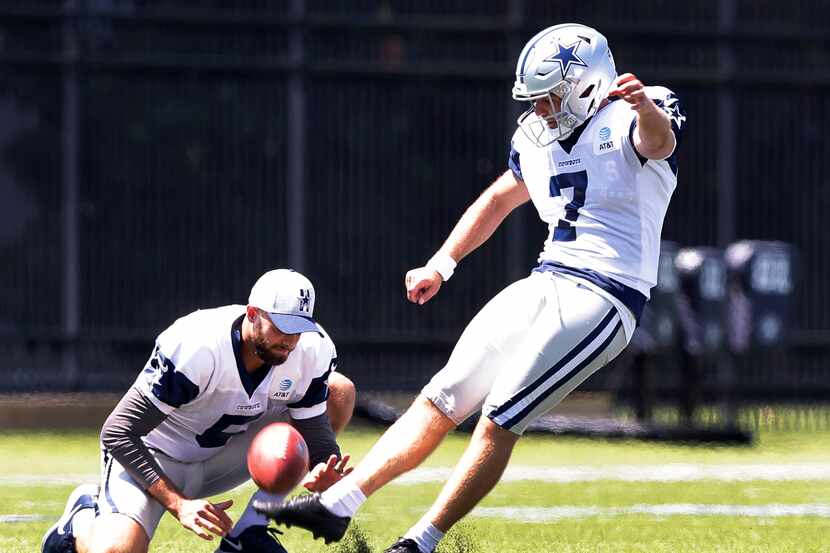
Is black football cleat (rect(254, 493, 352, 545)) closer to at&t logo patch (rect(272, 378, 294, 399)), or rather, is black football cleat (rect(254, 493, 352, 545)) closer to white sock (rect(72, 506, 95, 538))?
at&t logo patch (rect(272, 378, 294, 399))

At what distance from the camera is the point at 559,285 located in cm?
607

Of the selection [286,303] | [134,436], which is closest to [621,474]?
[286,303]

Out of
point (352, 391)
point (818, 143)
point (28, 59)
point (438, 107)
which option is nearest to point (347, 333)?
point (438, 107)

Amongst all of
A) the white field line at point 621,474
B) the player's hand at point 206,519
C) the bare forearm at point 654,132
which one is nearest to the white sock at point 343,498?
the player's hand at point 206,519

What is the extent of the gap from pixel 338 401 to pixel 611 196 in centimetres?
161

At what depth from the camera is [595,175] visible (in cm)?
610

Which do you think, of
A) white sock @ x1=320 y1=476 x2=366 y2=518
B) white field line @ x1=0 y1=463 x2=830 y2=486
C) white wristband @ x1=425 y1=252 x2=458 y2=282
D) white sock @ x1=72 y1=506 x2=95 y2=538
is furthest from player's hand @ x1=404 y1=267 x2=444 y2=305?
white field line @ x1=0 y1=463 x2=830 y2=486

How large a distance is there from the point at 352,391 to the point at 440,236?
7815mm

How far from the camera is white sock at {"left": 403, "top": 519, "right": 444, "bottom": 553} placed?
586cm

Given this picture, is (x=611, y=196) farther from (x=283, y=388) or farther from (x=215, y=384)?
(x=215, y=384)

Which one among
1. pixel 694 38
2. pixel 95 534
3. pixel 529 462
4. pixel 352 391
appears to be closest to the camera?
pixel 95 534

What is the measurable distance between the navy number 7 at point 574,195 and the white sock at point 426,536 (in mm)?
1166

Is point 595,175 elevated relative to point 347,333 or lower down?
elevated

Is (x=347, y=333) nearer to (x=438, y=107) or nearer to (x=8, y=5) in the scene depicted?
(x=438, y=107)
